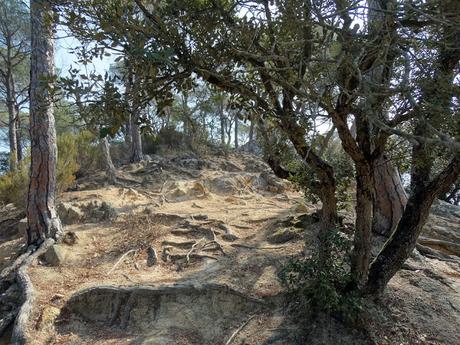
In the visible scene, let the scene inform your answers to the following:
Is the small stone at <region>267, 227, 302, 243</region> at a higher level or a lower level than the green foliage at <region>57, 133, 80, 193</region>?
lower

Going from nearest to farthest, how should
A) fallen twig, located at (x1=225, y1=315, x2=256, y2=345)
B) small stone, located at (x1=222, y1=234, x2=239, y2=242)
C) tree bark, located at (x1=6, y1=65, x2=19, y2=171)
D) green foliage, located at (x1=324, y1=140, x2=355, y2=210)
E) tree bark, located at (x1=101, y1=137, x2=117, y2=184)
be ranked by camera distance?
fallen twig, located at (x1=225, y1=315, x2=256, y2=345) → green foliage, located at (x1=324, y1=140, x2=355, y2=210) → small stone, located at (x1=222, y1=234, x2=239, y2=242) → tree bark, located at (x1=101, y1=137, x2=117, y2=184) → tree bark, located at (x1=6, y1=65, x2=19, y2=171)

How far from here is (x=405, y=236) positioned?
11.4 feet

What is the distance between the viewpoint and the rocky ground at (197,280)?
3584 mm

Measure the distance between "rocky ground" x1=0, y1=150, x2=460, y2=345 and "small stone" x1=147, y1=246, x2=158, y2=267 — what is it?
0.02m

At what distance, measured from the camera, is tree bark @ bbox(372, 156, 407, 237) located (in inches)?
196

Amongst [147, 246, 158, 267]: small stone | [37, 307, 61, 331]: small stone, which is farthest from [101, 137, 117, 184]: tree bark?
[37, 307, 61, 331]: small stone

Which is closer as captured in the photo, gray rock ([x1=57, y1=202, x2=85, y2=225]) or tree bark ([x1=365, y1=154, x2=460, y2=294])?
tree bark ([x1=365, y1=154, x2=460, y2=294])

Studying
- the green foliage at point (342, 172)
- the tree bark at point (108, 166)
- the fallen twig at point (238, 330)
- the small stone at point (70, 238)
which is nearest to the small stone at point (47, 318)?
the small stone at point (70, 238)

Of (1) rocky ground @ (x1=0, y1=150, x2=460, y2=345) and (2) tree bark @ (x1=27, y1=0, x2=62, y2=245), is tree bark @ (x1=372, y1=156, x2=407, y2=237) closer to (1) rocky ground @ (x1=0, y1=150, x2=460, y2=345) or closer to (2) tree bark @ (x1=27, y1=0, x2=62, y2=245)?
(1) rocky ground @ (x1=0, y1=150, x2=460, y2=345)

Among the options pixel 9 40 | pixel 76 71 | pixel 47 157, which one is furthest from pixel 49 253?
pixel 9 40

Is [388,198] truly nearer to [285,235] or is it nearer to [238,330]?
[285,235]

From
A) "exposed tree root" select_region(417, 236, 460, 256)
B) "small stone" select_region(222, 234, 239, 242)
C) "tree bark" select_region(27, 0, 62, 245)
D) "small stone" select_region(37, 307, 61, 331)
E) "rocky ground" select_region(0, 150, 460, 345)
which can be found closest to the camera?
"rocky ground" select_region(0, 150, 460, 345)

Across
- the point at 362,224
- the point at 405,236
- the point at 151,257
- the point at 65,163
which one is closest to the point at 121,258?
the point at 151,257

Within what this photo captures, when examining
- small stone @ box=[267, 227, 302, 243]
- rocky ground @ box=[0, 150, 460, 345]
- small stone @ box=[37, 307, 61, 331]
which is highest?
small stone @ box=[267, 227, 302, 243]
